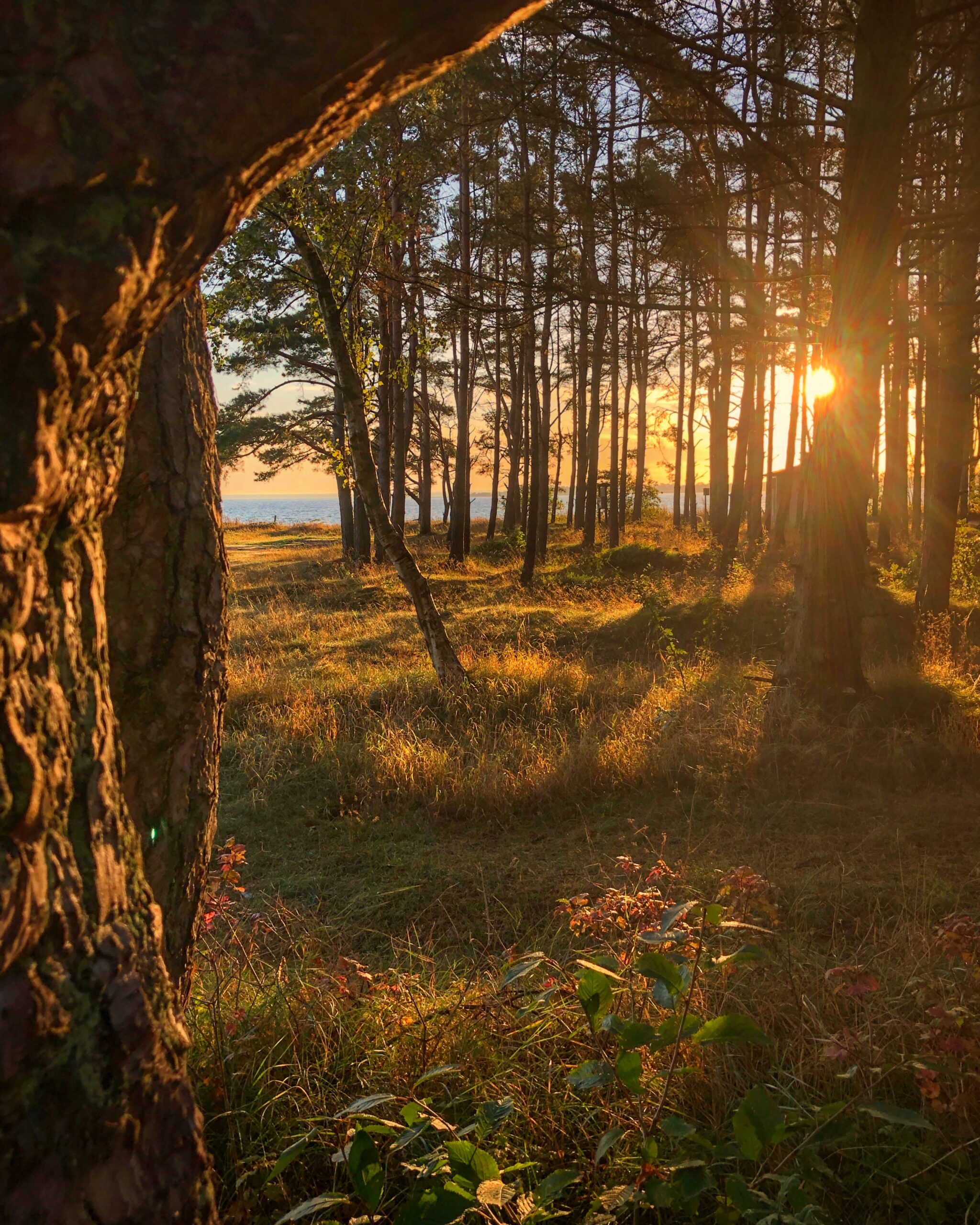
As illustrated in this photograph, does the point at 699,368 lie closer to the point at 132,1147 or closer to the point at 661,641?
the point at 661,641

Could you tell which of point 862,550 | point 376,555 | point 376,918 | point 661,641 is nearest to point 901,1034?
point 376,918

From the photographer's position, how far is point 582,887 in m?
4.07

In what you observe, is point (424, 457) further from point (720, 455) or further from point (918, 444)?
point (918, 444)

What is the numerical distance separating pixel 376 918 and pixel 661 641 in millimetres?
6153

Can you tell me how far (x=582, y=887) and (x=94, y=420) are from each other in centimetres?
360

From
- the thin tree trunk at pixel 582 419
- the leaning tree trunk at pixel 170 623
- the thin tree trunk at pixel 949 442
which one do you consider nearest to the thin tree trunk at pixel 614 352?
the thin tree trunk at pixel 582 419

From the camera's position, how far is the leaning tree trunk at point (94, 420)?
85cm

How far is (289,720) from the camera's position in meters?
6.79

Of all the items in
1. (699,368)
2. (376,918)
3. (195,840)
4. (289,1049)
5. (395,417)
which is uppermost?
(699,368)

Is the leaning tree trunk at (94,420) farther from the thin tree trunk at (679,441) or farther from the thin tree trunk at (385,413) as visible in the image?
the thin tree trunk at (679,441)

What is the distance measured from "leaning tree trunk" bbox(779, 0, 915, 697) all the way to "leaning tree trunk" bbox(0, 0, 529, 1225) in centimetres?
602

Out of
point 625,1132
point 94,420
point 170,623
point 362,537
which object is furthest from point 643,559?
point 94,420

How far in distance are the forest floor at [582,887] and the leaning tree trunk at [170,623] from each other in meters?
0.61

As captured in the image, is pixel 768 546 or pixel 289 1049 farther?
pixel 768 546
